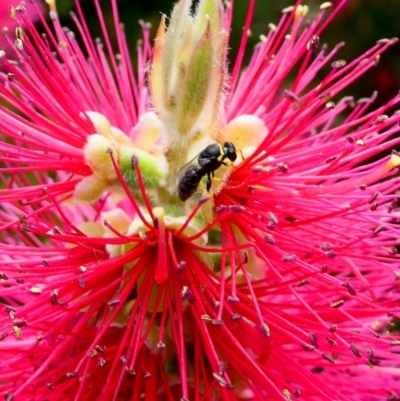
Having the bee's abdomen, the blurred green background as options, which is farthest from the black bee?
the blurred green background

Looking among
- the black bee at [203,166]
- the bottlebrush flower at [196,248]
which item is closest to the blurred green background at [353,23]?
the bottlebrush flower at [196,248]

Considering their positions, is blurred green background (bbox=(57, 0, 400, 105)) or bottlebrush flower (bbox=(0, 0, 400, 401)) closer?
bottlebrush flower (bbox=(0, 0, 400, 401))

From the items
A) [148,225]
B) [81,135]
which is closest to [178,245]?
[148,225]

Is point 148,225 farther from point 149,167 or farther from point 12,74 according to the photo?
point 12,74

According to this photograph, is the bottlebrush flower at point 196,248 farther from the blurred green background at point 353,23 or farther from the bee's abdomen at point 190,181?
the blurred green background at point 353,23

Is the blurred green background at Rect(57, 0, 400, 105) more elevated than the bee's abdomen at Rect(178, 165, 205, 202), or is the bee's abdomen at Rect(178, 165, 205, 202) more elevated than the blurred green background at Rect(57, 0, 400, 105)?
the blurred green background at Rect(57, 0, 400, 105)

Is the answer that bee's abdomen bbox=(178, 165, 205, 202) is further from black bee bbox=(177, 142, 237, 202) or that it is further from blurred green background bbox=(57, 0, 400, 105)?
blurred green background bbox=(57, 0, 400, 105)

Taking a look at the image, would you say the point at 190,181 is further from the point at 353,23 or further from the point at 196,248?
the point at 353,23
